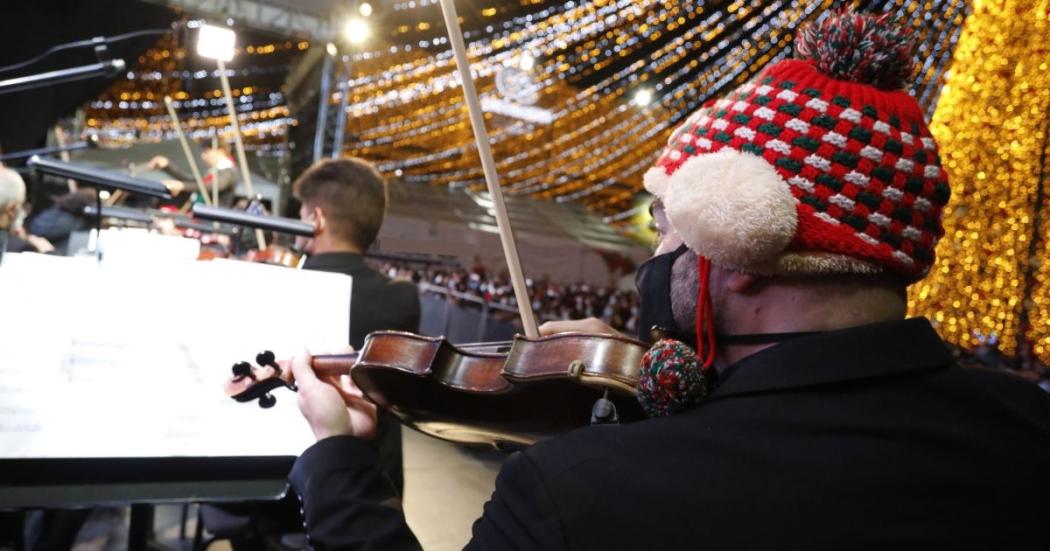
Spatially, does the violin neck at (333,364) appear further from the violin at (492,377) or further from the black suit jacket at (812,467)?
the black suit jacket at (812,467)

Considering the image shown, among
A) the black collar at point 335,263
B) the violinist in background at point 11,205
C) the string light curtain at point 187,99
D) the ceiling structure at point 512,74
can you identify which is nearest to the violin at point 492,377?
the black collar at point 335,263

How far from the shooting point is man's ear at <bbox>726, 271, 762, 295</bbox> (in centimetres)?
86

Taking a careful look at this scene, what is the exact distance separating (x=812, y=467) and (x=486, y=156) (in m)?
0.91

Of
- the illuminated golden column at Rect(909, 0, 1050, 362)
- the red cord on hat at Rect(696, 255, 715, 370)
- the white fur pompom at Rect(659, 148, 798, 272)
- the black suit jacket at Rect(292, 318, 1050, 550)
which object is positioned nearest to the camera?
the black suit jacket at Rect(292, 318, 1050, 550)

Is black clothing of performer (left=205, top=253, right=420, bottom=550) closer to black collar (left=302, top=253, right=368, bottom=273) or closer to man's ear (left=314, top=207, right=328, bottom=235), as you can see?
black collar (left=302, top=253, right=368, bottom=273)

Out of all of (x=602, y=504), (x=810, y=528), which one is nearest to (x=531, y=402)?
(x=602, y=504)

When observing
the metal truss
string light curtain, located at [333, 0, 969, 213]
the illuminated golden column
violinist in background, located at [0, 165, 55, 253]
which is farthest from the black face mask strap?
the metal truss

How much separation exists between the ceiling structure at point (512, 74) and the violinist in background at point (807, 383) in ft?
10.4

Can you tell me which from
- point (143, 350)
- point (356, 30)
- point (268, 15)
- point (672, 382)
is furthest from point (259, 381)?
point (268, 15)

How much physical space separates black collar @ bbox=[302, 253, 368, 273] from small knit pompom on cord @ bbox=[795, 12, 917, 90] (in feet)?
5.53

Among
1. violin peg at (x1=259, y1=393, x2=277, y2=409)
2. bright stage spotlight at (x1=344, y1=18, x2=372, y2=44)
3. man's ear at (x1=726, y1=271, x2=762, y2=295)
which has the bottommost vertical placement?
violin peg at (x1=259, y1=393, x2=277, y2=409)

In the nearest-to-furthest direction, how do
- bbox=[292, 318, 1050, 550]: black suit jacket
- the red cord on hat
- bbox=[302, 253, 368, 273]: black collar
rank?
bbox=[292, 318, 1050, 550]: black suit jacket < the red cord on hat < bbox=[302, 253, 368, 273]: black collar

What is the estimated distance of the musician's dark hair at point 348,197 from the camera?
2.29 metres

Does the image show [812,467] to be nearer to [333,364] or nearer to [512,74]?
[333,364]
